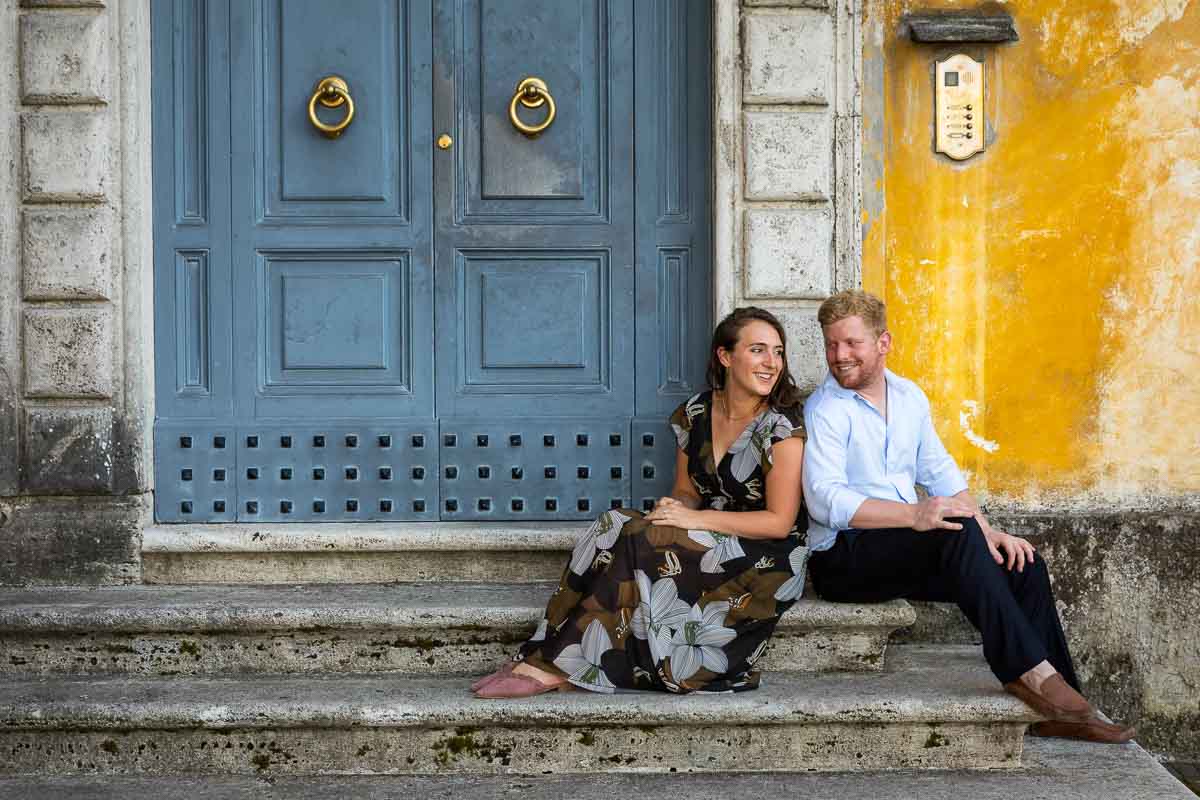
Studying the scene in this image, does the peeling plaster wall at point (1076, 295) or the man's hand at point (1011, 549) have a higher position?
the peeling plaster wall at point (1076, 295)

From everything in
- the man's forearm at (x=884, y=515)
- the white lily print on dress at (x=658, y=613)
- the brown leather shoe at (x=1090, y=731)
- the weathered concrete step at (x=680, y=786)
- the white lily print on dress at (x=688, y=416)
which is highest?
the white lily print on dress at (x=688, y=416)

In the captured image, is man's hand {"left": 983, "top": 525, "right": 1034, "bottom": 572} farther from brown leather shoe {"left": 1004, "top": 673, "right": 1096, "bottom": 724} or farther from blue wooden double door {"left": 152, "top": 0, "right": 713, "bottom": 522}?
blue wooden double door {"left": 152, "top": 0, "right": 713, "bottom": 522}

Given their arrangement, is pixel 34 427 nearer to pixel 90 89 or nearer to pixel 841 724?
pixel 90 89

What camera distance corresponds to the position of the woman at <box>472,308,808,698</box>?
11.4 feet

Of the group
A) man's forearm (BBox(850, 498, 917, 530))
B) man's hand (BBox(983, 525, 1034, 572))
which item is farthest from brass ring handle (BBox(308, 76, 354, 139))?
man's hand (BBox(983, 525, 1034, 572))

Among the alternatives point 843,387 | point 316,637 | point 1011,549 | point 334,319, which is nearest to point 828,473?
point 843,387

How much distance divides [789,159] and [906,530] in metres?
1.35

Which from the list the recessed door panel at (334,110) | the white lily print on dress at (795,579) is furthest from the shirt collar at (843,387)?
the recessed door panel at (334,110)

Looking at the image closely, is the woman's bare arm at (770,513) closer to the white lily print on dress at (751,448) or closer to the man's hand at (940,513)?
the white lily print on dress at (751,448)

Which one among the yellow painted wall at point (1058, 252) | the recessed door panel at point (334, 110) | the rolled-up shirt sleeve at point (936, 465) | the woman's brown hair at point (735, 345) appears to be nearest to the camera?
the woman's brown hair at point (735, 345)

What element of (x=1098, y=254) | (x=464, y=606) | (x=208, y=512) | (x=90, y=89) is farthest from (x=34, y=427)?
(x=1098, y=254)

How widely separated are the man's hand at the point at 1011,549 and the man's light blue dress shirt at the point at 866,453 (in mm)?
343

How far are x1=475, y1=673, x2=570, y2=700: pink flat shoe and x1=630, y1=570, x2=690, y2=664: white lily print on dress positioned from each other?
1.02 ft

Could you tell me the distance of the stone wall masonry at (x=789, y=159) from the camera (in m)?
4.16
